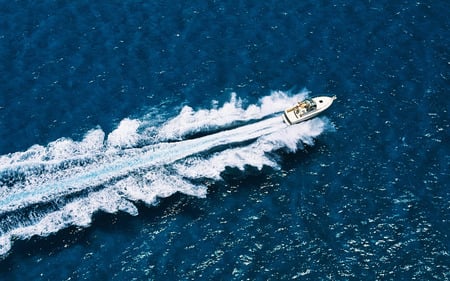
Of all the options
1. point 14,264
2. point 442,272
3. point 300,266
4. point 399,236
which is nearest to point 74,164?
point 14,264

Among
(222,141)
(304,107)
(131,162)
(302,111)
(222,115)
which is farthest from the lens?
(222,115)

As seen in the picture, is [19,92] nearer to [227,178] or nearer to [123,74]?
[123,74]

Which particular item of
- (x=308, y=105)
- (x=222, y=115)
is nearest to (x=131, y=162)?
(x=222, y=115)

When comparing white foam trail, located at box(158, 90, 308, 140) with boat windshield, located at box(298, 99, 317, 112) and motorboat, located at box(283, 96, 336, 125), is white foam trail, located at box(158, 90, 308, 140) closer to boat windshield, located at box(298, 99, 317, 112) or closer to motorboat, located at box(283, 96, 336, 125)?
motorboat, located at box(283, 96, 336, 125)

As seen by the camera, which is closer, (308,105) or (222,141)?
(222,141)

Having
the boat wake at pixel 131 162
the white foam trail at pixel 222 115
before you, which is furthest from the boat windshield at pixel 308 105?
the white foam trail at pixel 222 115

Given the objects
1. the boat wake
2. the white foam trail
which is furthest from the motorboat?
the white foam trail

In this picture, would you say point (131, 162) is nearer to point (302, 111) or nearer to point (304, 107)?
point (302, 111)
